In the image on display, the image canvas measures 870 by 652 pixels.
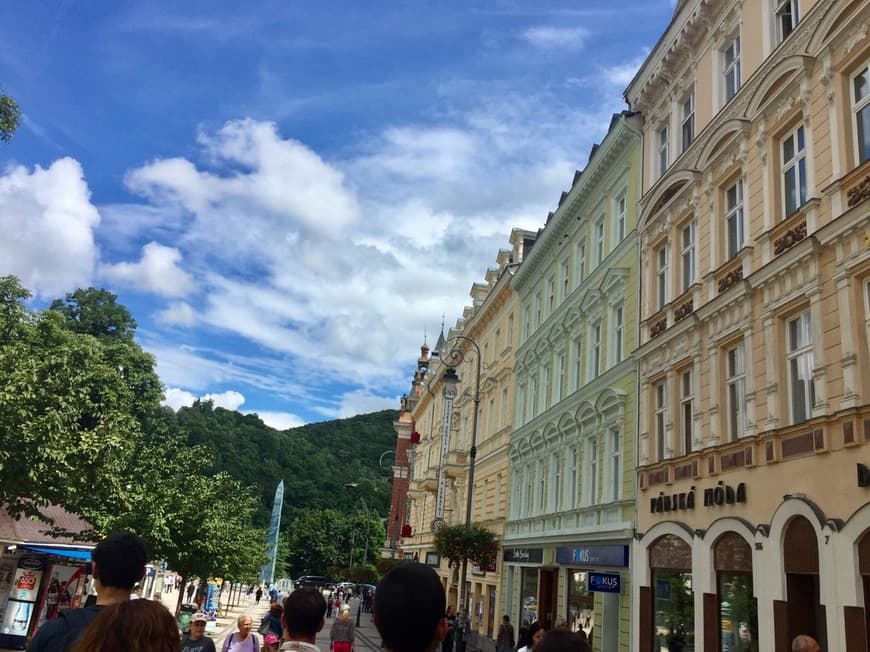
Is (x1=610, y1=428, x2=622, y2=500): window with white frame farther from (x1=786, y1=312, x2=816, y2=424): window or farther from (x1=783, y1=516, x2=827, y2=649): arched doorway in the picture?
(x1=786, y1=312, x2=816, y2=424): window

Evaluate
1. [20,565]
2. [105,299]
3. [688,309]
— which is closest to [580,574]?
[688,309]

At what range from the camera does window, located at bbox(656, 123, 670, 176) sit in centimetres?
2072

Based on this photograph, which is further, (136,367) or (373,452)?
(373,452)

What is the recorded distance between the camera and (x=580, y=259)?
89.1ft

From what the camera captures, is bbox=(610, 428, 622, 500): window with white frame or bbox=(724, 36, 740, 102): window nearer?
bbox=(724, 36, 740, 102): window

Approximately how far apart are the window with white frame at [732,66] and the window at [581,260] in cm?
945

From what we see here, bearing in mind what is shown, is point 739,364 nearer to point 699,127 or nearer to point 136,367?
point 699,127

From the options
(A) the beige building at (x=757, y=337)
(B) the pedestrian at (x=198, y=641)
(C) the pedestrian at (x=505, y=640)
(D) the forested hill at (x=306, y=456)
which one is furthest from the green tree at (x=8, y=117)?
(D) the forested hill at (x=306, y=456)

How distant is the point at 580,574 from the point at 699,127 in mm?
12500

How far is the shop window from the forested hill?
8673 cm

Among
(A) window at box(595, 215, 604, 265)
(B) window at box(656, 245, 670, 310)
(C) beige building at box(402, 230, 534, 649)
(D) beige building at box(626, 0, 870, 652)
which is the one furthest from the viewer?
(C) beige building at box(402, 230, 534, 649)

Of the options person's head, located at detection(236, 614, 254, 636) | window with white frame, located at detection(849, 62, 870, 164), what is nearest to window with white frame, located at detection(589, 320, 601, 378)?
window with white frame, located at detection(849, 62, 870, 164)

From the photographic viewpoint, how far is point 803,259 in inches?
517

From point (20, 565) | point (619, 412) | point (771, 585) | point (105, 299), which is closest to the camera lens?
point (771, 585)
